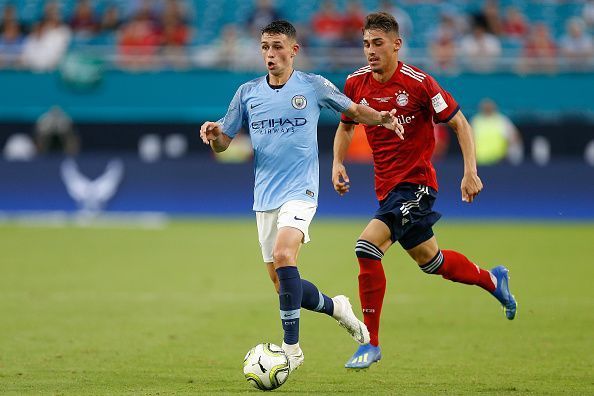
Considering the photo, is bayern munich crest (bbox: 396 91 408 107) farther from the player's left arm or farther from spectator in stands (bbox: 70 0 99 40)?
spectator in stands (bbox: 70 0 99 40)

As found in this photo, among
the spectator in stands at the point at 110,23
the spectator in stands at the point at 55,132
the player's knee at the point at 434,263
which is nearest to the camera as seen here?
the player's knee at the point at 434,263

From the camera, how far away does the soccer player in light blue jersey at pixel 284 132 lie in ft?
26.0

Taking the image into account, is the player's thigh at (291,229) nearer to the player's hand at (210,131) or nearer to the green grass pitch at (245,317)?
the player's hand at (210,131)

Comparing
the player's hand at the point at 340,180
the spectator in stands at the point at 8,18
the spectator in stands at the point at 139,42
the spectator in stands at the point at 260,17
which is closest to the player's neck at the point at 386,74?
the player's hand at the point at 340,180

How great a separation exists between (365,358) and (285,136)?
1755 mm

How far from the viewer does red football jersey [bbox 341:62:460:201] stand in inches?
334

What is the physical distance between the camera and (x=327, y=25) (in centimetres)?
2305

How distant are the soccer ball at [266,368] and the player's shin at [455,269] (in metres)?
1.99

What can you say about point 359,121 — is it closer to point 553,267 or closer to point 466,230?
point 553,267

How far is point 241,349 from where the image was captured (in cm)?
937

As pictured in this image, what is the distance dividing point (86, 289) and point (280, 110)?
6.06 m

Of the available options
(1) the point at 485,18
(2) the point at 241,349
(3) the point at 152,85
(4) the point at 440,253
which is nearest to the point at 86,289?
(2) the point at 241,349

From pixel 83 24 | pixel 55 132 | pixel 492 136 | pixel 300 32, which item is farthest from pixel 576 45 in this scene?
pixel 55 132

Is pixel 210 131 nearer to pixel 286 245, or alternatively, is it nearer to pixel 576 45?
pixel 286 245
